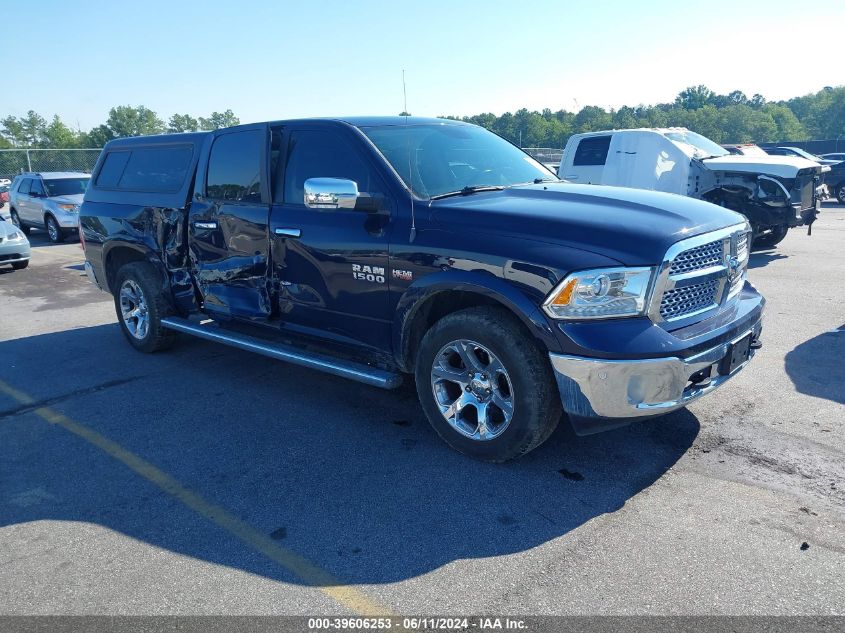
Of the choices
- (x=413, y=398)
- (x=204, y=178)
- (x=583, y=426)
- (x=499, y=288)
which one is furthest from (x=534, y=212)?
(x=204, y=178)

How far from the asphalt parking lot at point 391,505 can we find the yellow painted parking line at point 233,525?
0.01 meters

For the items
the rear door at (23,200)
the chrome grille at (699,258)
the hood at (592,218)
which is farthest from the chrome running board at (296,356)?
the rear door at (23,200)

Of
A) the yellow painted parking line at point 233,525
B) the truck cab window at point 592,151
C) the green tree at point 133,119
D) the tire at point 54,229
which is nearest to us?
the yellow painted parking line at point 233,525

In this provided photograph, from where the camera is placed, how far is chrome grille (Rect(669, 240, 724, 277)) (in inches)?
142

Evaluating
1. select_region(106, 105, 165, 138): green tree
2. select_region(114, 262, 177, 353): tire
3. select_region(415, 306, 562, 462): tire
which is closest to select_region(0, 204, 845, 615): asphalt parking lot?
select_region(415, 306, 562, 462): tire

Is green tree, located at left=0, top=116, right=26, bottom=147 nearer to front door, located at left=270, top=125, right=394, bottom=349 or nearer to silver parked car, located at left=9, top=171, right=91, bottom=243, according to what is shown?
silver parked car, located at left=9, top=171, right=91, bottom=243

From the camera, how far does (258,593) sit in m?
2.89

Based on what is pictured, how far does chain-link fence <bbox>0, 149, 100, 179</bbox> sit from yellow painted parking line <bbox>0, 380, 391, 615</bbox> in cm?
2666

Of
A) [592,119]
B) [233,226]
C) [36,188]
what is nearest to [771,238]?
[233,226]

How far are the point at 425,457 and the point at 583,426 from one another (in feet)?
3.49

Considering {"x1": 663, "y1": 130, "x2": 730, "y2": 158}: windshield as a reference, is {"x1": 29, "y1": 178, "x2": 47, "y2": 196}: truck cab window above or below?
below

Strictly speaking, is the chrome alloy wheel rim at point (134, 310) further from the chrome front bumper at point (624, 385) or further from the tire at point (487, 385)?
the chrome front bumper at point (624, 385)

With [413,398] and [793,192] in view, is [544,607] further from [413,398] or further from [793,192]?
[793,192]

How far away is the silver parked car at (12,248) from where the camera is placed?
40.5 feet
